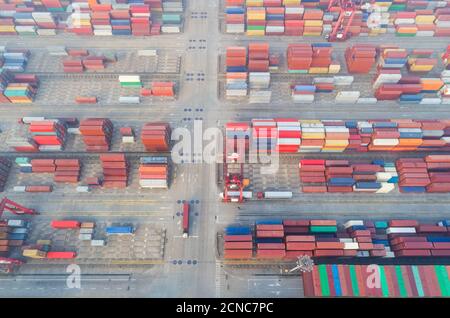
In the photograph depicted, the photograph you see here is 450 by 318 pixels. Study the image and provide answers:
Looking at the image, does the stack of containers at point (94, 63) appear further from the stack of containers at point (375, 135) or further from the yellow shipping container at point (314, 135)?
the yellow shipping container at point (314, 135)

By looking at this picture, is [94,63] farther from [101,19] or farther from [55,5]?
[55,5]

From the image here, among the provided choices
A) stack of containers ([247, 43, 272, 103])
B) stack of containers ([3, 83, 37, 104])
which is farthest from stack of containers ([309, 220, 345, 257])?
stack of containers ([3, 83, 37, 104])

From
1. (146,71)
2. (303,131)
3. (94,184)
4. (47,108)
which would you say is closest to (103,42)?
(146,71)

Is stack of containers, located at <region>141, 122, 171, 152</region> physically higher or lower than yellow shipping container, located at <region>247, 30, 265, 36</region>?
lower

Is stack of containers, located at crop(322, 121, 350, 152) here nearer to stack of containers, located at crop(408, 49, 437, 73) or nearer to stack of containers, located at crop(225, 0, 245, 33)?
Answer: stack of containers, located at crop(408, 49, 437, 73)
